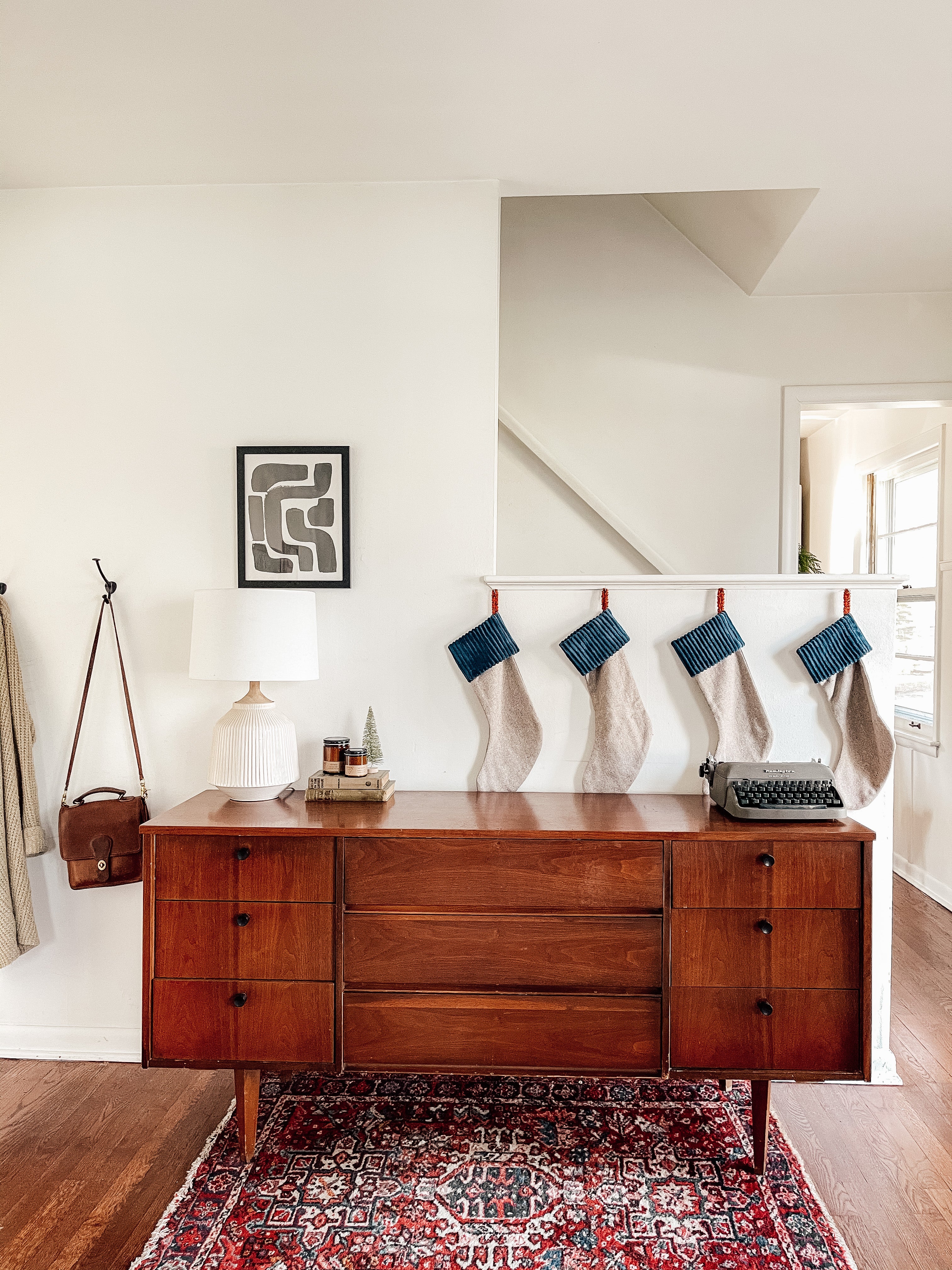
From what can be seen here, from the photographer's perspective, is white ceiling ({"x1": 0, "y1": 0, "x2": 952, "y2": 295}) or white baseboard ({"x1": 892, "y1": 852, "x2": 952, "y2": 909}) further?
white baseboard ({"x1": 892, "y1": 852, "x2": 952, "y2": 909})

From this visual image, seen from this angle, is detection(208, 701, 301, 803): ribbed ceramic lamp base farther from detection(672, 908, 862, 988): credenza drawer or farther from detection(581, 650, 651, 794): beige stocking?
detection(672, 908, 862, 988): credenza drawer

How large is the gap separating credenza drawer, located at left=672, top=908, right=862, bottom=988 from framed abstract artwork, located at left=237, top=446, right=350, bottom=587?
1314mm

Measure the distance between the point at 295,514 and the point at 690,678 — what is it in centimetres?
124

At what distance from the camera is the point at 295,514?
2.36 metres

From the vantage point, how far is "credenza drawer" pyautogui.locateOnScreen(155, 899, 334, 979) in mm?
1885

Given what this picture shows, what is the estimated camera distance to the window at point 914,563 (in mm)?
3885

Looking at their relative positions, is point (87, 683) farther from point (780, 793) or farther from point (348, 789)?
point (780, 793)

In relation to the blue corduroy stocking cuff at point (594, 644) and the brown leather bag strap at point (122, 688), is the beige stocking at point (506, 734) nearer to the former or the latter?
the blue corduroy stocking cuff at point (594, 644)

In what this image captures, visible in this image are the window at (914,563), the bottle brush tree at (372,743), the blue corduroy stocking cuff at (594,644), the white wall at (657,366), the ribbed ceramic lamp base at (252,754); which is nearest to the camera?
the ribbed ceramic lamp base at (252,754)

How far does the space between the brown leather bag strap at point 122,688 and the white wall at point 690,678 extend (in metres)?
1.13

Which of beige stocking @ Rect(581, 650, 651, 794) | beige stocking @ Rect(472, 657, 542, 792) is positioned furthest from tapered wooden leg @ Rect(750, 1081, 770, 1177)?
beige stocking @ Rect(472, 657, 542, 792)

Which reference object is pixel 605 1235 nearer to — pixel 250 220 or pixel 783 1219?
pixel 783 1219

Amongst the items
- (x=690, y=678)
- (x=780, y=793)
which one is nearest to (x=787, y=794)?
(x=780, y=793)

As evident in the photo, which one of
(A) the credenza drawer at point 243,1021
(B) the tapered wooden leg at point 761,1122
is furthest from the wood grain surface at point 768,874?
(A) the credenza drawer at point 243,1021
